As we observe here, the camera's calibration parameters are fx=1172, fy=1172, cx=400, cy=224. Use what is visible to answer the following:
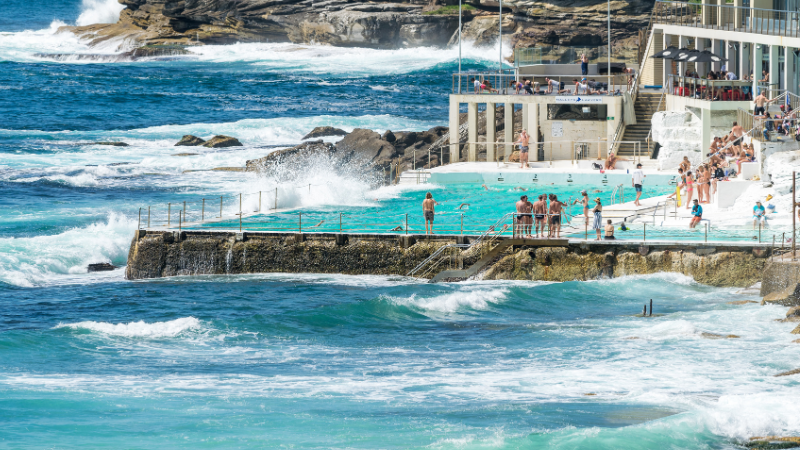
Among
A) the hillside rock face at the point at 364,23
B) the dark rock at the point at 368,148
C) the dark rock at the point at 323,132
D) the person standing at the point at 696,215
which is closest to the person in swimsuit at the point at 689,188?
the person standing at the point at 696,215

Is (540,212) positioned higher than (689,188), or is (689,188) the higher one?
(689,188)

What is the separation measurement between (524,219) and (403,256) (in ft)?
10.2

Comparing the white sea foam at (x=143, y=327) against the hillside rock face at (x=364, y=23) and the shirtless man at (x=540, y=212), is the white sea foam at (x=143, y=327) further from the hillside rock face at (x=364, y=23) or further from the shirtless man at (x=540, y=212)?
the hillside rock face at (x=364, y=23)

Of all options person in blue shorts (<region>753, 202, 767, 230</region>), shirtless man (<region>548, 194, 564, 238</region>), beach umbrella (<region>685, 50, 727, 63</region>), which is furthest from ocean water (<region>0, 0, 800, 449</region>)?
beach umbrella (<region>685, 50, 727, 63</region>)

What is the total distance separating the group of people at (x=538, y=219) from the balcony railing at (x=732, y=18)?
1291cm

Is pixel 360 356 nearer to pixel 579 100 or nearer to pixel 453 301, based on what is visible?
pixel 453 301

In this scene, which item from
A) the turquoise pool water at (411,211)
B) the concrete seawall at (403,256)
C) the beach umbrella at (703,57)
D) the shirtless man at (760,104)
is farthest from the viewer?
the beach umbrella at (703,57)

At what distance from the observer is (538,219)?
92.6ft

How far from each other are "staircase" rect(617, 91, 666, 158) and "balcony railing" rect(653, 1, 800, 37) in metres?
3.42

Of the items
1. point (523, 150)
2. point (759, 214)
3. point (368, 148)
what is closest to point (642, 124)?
point (523, 150)

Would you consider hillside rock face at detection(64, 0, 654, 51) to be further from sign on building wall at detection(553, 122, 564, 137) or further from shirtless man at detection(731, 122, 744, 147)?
shirtless man at detection(731, 122, 744, 147)

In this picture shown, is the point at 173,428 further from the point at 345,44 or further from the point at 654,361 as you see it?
the point at 345,44

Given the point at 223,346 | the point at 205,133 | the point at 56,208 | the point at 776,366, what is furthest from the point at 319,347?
the point at 205,133

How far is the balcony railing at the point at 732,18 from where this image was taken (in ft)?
124
